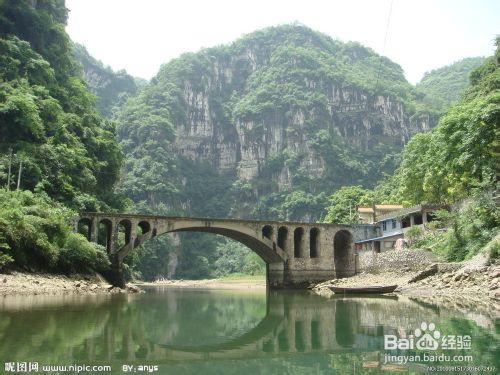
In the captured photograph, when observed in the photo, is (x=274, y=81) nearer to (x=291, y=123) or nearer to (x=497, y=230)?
(x=291, y=123)

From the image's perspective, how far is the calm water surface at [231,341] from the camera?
771 centimetres

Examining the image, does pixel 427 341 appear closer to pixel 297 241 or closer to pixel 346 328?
pixel 346 328

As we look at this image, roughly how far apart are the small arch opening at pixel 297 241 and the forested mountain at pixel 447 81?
108 m

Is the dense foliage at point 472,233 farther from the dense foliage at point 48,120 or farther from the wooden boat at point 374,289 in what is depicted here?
the dense foliage at point 48,120

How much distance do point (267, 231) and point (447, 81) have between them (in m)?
142

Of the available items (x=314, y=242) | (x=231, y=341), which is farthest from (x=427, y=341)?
(x=314, y=242)

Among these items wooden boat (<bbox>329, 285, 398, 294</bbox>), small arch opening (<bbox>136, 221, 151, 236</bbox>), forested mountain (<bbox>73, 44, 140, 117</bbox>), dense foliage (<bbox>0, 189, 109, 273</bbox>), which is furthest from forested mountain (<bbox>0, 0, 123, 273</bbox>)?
forested mountain (<bbox>73, 44, 140, 117</bbox>)

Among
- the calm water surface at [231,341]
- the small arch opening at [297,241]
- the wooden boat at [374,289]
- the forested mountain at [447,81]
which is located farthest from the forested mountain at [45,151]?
the forested mountain at [447,81]

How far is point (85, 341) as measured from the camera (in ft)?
31.4

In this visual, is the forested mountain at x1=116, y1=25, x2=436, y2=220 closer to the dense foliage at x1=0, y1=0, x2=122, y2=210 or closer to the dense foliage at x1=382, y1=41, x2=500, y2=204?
the dense foliage at x1=0, y1=0, x2=122, y2=210

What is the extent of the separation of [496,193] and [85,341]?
25171mm

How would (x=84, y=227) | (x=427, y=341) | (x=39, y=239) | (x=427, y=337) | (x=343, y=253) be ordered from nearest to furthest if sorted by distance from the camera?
(x=427, y=341) → (x=427, y=337) → (x=39, y=239) → (x=84, y=227) → (x=343, y=253)

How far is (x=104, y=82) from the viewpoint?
158 m

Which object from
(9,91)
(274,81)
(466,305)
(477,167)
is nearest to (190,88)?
(274,81)
